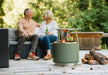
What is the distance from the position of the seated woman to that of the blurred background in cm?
618

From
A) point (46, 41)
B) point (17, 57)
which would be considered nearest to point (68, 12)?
point (46, 41)

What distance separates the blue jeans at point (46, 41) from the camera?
15.8ft

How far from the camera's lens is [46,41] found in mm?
4816

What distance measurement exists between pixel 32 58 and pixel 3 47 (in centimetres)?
142

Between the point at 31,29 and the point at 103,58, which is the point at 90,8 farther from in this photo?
the point at 103,58

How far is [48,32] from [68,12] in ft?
24.5

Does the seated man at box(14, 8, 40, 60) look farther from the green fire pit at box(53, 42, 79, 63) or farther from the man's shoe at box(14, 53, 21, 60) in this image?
the green fire pit at box(53, 42, 79, 63)

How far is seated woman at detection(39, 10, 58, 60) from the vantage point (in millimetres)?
4824

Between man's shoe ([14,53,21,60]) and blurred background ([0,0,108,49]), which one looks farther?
blurred background ([0,0,108,49])

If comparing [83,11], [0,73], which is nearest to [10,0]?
[83,11]

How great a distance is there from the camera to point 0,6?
12.5m

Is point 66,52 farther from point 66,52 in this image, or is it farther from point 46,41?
point 46,41

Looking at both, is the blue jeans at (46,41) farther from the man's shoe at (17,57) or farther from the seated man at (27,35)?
the man's shoe at (17,57)

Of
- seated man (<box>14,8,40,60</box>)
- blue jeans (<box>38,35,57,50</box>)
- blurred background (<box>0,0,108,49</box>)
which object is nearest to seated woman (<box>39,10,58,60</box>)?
blue jeans (<box>38,35,57,50</box>)
